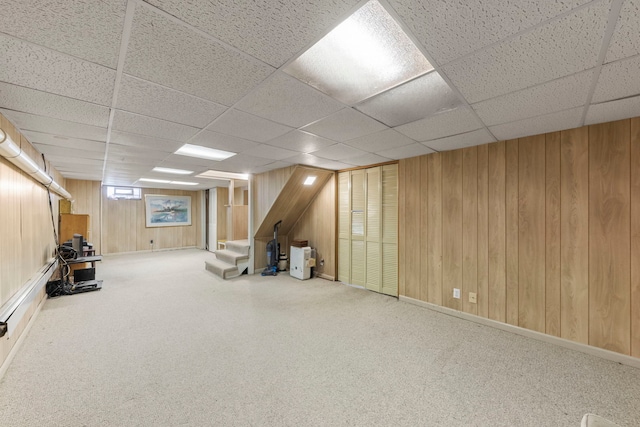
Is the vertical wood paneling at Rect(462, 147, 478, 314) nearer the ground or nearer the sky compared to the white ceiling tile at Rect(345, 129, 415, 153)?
nearer the ground

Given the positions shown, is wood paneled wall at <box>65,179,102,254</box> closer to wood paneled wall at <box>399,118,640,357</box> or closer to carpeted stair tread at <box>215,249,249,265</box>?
carpeted stair tread at <box>215,249,249,265</box>

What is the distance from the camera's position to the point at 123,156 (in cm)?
369

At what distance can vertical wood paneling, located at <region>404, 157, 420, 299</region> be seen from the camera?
3719 millimetres

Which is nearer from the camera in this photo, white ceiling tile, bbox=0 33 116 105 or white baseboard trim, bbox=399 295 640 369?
white ceiling tile, bbox=0 33 116 105

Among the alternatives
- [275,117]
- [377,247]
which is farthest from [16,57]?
[377,247]

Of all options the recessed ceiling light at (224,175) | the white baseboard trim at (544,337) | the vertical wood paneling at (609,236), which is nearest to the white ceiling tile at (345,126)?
the vertical wood paneling at (609,236)

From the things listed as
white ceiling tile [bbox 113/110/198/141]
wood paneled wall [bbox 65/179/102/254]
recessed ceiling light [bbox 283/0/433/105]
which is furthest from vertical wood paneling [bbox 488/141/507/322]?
wood paneled wall [bbox 65/179/102/254]

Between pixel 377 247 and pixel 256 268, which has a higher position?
pixel 377 247

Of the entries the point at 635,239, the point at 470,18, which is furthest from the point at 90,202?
the point at 635,239

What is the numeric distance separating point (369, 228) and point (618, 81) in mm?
3200

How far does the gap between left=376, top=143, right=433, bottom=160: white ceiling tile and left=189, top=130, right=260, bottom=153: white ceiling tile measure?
5.85 feet

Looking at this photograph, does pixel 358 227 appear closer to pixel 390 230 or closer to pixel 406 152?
pixel 390 230

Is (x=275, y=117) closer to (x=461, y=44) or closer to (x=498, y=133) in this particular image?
(x=461, y=44)

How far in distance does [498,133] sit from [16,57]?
3772mm
